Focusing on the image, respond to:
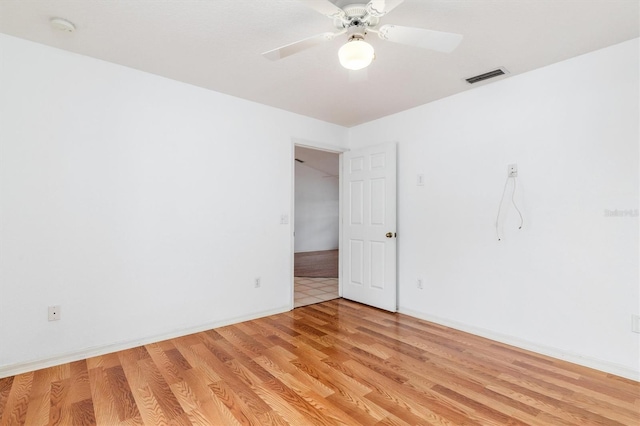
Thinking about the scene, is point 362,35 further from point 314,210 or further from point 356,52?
point 314,210

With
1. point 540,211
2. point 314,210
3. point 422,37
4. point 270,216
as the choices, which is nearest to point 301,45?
point 422,37

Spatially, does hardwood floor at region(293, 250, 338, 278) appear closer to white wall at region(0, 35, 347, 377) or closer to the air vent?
white wall at region(0, 35, 347, 377)

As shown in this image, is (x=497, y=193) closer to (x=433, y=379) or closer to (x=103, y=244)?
(x=433, y=379)

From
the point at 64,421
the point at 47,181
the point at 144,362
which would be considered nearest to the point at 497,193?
the point at 144,362

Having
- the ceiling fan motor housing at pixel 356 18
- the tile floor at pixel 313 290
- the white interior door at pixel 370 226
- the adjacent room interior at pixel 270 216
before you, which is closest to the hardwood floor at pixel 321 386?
the adjacent room interior at pixel 270 216

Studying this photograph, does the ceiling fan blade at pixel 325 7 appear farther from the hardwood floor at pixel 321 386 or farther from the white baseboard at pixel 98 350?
the white baseboard at pixel 98 350

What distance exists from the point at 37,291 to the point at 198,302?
121 centimetres

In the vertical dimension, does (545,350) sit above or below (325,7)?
below

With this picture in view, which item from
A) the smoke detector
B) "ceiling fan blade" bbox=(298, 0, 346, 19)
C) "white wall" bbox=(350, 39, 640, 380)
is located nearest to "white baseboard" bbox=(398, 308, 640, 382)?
"white wall" bbox=(350, 39, 640, 380)

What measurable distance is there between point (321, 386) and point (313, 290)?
8.79 ft

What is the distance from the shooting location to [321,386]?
207cm

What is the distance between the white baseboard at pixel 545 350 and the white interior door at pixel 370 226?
612 millimetres

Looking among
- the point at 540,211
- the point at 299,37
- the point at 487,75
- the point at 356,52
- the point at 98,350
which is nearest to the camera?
the point at 356,52

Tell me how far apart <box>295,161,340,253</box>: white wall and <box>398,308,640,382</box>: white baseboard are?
255 inches
